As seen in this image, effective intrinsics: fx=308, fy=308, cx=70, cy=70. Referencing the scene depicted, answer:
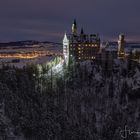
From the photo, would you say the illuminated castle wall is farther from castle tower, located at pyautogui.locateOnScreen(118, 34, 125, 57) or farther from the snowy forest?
castle tower, located at pyautogui.locateOnScreen(118, 34, 125, 57)

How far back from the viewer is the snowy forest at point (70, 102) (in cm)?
10769

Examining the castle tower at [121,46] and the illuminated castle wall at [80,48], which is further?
the castle tower at [121,46]

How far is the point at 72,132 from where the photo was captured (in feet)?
375

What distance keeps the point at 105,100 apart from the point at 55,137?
56.1 m

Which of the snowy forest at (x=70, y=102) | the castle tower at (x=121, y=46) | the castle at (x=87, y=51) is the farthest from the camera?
the castle tower at (x=121, y=46)

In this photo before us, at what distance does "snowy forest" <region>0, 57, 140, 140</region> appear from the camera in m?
108

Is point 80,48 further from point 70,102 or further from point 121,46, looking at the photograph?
point 70,102

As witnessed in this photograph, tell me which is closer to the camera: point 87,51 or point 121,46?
point 87,51

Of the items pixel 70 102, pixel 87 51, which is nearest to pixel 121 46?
pixel 87 51

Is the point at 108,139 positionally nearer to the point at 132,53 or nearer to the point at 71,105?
the point at 71,105

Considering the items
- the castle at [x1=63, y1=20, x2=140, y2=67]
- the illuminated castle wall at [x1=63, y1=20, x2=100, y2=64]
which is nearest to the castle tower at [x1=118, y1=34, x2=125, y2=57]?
the castle at [x1=63, y1=20, x2=140, y2=67]

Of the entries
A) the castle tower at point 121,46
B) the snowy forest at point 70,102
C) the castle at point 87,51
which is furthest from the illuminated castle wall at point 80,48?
the castle tower at point 121,46

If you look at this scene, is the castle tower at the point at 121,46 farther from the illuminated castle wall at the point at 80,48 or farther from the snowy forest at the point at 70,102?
the illuminated castle wall at the point at 80,48

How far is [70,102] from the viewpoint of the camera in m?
151
